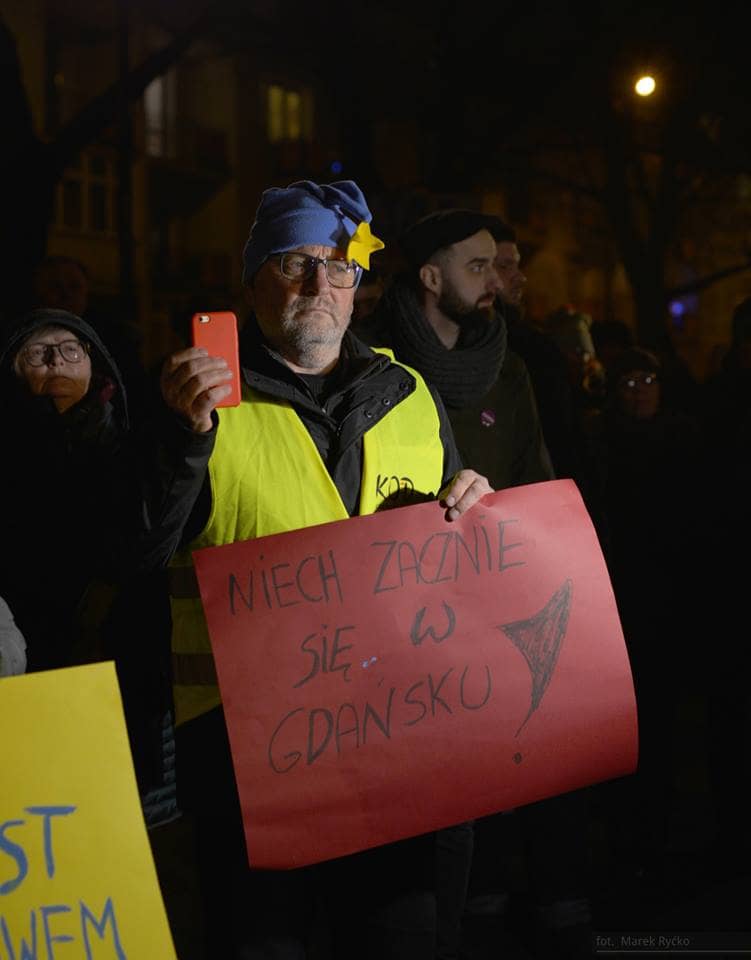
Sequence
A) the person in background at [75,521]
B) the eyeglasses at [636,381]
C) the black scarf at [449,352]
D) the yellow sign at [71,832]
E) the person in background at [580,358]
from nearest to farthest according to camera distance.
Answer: the yellow sign at [71,832] < the person in background at [75,521] < the black scarf at [449,352] < the eyeglasses at [636,381] < the person in background at [580,358]

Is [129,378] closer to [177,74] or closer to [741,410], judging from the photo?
[741,410]

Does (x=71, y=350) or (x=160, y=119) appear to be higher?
(x=160, y=119)

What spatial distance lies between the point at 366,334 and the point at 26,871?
2.14 m

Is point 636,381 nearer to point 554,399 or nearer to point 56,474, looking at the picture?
point 554,399

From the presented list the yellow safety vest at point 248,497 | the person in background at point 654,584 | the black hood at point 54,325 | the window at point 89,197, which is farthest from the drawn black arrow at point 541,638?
the window at point 89,197

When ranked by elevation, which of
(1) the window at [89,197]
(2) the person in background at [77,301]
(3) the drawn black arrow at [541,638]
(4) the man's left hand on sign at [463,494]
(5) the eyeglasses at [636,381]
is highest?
(1) the window at [89,197]

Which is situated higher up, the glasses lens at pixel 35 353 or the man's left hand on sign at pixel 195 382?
the glasses lens at pixel 35 353

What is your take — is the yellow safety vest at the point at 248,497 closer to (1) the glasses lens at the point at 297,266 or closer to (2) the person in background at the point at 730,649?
(1) the glasses lens at the point at 297,266

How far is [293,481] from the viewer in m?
2.45

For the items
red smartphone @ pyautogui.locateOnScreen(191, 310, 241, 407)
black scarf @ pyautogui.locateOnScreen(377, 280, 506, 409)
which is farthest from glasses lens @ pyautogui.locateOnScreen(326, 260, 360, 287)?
black scarf @ pyautogui.locateOnScreen(377, 280, 506, 409)

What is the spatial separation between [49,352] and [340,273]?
1.17m

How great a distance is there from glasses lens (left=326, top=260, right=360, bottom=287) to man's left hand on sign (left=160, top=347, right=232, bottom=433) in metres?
0.54

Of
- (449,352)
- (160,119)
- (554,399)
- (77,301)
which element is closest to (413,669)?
(449,352)

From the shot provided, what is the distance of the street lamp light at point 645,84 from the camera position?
587 inches
